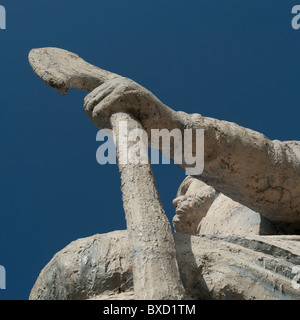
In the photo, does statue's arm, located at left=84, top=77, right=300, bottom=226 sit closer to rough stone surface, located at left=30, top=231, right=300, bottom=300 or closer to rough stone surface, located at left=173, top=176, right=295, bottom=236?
rough stone surface, located at left=173, top=176, right=295, bottom=236

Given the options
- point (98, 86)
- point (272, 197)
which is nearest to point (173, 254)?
point (98, 86)

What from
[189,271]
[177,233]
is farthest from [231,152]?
[189,271]

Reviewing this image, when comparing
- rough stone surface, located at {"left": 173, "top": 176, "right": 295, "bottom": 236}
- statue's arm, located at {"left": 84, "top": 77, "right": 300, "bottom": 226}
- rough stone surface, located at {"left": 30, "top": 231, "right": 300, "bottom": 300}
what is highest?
statue's arm, located at {"left": 84, "top": 77, "right": 300, "bottom": 226}

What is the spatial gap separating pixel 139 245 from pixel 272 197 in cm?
172

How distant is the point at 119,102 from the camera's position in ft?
11.4

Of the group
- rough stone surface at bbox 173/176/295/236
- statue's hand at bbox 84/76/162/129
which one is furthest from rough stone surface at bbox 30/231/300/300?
rough stone surface at bbox 173/176/295/236

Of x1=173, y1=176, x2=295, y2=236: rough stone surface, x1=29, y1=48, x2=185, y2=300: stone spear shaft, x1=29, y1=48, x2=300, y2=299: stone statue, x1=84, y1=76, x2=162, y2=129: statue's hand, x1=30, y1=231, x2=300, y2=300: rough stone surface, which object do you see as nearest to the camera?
x1=29, y1=48, x2=185, y2=300: stone spear shaft

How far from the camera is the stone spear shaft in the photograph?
2535mm

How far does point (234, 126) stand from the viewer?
13.2 feet

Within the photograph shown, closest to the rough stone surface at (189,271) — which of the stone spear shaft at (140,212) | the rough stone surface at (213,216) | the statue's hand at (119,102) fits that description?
the stone spear shaft at (140,212)

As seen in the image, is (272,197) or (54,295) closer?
(54,295)

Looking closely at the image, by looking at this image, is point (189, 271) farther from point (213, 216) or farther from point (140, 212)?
point (213, 216)

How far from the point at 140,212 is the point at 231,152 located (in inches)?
48.6
